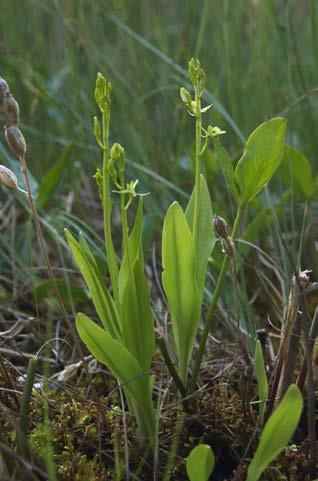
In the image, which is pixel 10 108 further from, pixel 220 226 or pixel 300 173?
pixel 300 173

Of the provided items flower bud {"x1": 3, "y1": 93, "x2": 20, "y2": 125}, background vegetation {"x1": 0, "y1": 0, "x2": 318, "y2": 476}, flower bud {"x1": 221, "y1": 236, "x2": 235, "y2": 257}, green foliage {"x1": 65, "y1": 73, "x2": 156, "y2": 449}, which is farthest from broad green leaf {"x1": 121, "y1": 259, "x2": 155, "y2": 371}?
background vegetation {"x1": 0, "y1": 0, "x2": 318, "y2": 476}

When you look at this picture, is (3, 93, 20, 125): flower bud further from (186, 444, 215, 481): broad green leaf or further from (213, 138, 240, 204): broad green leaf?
(186, 444, 215, 481): broad green leaf

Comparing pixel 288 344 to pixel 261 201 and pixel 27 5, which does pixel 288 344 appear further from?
pixel 27 5

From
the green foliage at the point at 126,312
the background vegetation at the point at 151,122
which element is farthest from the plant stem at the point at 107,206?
the background vegetation at the point at 151,122

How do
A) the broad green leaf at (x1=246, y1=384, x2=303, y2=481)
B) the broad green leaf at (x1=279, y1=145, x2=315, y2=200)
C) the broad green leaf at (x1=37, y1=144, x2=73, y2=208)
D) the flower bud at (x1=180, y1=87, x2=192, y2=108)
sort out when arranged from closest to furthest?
the broad green leaf at (x1=246, y1=384, x2=303, y2=481) < the flower bud at (x1=180, y1=87, x2=192, y2=108) < the broad green leaf at (x1=279, y1=145, x2=315, y2=200) < the broad green leaf at (x1=37, y1=144, x2=73, y2=208)

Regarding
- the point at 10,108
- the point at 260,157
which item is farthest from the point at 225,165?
the point at 10,108

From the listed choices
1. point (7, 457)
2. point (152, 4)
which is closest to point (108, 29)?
point (152, 4)
